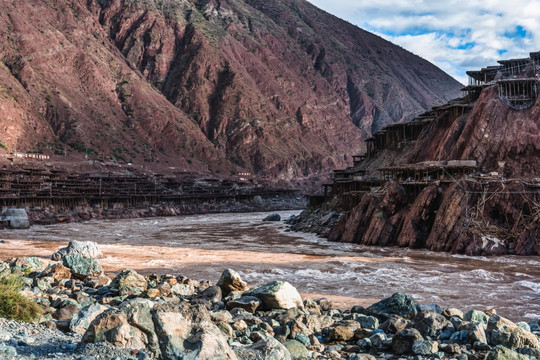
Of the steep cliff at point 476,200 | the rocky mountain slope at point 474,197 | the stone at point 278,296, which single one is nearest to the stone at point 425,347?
the stone at point 278,296

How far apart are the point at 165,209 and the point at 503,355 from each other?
69.5 m

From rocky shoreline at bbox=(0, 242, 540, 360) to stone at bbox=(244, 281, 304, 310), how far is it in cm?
3

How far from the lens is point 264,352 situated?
356 inches

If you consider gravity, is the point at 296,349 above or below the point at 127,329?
below

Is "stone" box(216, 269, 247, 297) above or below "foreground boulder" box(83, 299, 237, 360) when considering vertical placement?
below

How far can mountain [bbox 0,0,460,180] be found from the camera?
9700 cm

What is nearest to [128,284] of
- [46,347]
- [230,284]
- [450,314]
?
[230,284]

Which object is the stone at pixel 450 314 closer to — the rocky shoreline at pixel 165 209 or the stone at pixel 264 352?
the stone at pixel 264 352

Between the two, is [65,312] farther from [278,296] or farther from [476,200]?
[476,200]

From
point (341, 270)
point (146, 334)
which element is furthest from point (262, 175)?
point (146, 334)

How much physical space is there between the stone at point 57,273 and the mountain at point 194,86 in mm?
68747

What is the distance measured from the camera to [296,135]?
135 meters

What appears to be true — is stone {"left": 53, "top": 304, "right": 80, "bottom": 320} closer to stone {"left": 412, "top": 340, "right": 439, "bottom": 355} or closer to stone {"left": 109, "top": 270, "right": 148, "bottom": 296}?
stone {"left": 109, "top": 270, "right": 148, "bottom": 296}

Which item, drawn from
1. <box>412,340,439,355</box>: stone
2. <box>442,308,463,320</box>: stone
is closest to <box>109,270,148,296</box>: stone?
<box>412,340,439,355</box>: stone
